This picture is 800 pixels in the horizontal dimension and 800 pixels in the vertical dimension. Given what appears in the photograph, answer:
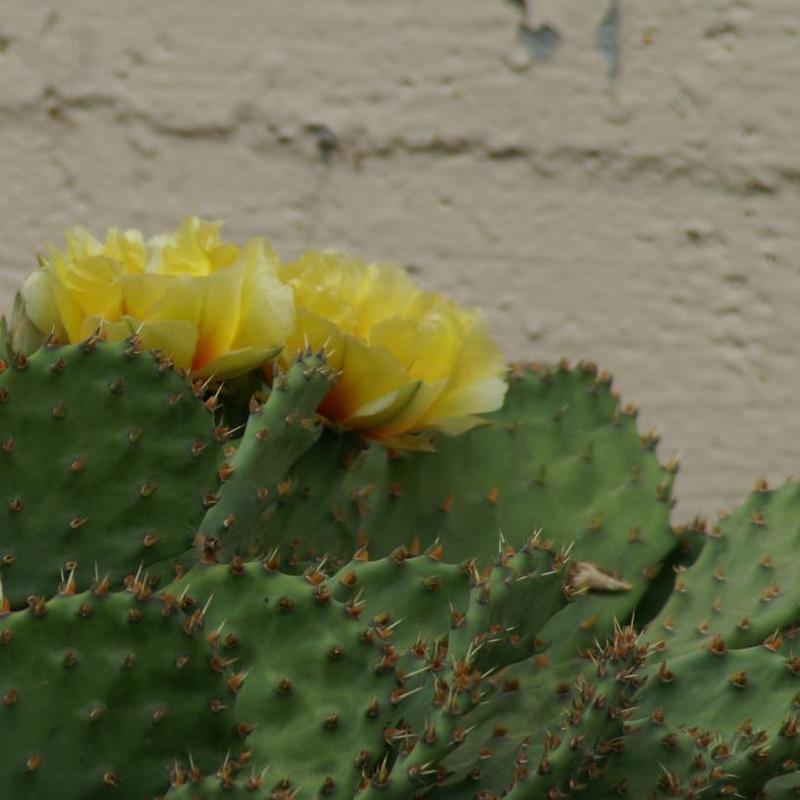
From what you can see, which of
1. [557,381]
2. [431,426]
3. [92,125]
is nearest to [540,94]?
[92,125]

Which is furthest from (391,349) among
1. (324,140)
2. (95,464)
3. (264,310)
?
(324,140)

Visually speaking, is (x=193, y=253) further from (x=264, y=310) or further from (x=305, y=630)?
(x=305, y=630)

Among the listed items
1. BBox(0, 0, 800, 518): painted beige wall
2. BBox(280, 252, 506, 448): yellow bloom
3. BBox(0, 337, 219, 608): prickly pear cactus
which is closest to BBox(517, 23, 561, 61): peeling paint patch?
BBox(0, 0, 800, 518): painted beige wall

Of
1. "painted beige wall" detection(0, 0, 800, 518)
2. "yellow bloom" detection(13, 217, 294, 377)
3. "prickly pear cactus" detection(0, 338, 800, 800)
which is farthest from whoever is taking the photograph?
"painted beige wall" detection(0, 0, 800, 518)

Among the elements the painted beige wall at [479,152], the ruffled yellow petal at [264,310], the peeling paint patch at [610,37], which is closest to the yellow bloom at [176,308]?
the ruffled yellow petal at [264,310]

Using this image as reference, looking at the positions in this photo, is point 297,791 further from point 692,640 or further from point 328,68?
point 328,68

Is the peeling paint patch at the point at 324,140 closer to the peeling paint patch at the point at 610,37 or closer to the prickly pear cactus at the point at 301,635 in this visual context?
the peeling paint patch at the point at 610,37

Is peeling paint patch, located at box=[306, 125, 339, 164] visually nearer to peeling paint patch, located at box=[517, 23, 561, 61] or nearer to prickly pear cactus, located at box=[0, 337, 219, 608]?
peeling paint patch, located at box=[517, 23, 561, 61]
